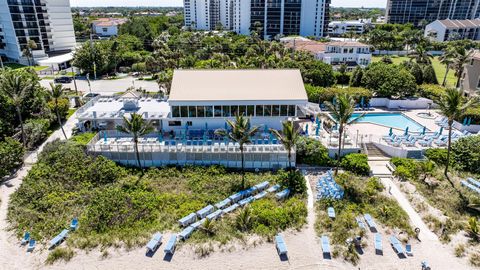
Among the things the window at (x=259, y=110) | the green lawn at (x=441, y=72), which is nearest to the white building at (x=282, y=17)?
the green lawn at (x=441, y=72)

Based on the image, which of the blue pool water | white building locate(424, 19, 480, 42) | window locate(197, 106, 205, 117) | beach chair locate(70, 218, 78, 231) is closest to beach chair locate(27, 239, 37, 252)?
beach chair locate(70, 218, 78, 231)

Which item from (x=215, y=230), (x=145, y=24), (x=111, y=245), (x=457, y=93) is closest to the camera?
(x=111, y=245)

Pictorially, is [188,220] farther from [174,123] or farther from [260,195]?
[174,123]

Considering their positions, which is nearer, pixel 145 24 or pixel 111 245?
pixel 111 245

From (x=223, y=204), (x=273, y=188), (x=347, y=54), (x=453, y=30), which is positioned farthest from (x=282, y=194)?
(x=453, y=30)

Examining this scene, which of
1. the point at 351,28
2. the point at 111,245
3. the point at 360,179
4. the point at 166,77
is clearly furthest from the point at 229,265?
the point at 351,28

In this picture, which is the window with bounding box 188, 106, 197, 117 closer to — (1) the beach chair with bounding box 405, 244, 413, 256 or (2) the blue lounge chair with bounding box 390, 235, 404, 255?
(2) the blue lounge chair with bounding box 390, 235, 404, 255

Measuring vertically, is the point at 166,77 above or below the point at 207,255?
above

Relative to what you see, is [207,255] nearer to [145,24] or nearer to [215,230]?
[215,230]
